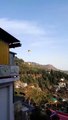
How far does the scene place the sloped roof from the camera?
2346cm

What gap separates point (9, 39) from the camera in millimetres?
25125

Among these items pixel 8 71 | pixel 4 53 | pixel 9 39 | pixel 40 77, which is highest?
pixel 9 39

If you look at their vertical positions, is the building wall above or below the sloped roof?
below

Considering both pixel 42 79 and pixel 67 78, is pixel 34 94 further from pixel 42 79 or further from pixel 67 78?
pixel 67 78

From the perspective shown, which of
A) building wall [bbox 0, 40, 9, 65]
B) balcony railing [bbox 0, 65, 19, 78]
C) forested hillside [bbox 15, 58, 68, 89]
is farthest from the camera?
forested hillside [bbox 15, 58, 68, 89]

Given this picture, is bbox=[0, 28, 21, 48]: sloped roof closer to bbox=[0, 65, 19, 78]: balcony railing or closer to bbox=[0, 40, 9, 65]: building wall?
bbox=[0, 40, 9, 65]: building wall

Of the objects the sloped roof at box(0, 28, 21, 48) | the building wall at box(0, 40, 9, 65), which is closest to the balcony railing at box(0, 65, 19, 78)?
the building wall at box(0, 40, 9, 65)

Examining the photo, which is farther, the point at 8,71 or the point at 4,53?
the point at 4,53

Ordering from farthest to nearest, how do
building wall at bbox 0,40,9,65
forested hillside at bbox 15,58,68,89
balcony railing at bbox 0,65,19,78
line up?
forested hillside at bbox 15,58,68,89, building wall at bbox 0,40,9,65, balcony railing at bbox 0,65,19,78

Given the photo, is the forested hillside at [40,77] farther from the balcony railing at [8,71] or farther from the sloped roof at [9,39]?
the balcony railing at [8,71]

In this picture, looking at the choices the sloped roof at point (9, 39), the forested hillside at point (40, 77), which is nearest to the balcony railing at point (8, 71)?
the sloped roof at point (9, 39)

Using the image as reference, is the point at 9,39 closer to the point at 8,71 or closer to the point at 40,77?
the point at 8,71

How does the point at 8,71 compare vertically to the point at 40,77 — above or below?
above

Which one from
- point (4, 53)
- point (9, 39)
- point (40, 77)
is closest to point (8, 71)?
point (4, 53)
